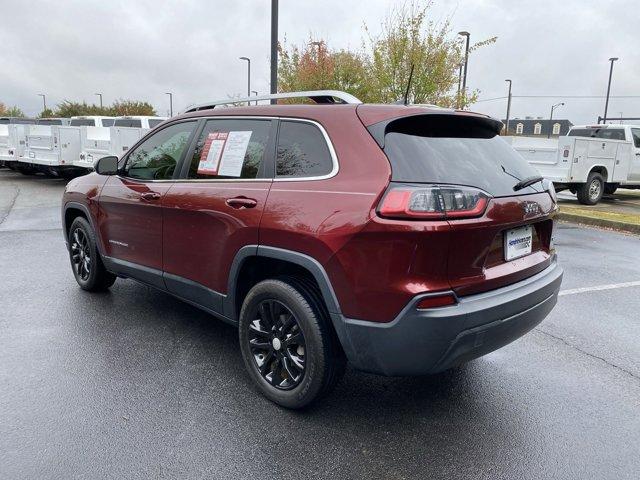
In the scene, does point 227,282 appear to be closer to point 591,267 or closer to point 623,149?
point 591,267

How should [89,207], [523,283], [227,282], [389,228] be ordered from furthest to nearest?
[89,207]
[227,282]
[523,283]
[389,228]

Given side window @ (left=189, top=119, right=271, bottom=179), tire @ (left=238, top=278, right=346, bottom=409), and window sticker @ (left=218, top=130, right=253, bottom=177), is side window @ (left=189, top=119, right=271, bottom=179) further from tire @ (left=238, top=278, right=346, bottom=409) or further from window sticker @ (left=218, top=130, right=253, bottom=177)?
tire @ (left=238, top=278, right=346, bottom=409)

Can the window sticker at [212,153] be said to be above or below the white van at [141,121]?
below

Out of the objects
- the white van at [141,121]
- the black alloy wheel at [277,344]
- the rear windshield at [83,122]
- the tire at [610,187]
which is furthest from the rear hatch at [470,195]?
the rear windshield at [83,122]

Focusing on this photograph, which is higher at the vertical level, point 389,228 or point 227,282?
point 389,228

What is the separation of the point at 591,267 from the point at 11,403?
21.6ft

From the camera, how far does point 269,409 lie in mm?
3041

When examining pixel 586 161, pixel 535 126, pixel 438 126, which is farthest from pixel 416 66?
pixel 535 126

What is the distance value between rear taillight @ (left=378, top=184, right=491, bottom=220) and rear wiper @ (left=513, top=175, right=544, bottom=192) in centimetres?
A: 57

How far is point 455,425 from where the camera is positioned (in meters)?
2.93

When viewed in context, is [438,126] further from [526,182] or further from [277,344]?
[277,344]

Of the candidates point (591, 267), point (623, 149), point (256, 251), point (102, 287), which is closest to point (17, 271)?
point (102, 287)

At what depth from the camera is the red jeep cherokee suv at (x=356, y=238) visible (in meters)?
2.47

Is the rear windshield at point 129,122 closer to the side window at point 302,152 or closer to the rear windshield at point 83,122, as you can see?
the rear windshield at point 83,122
